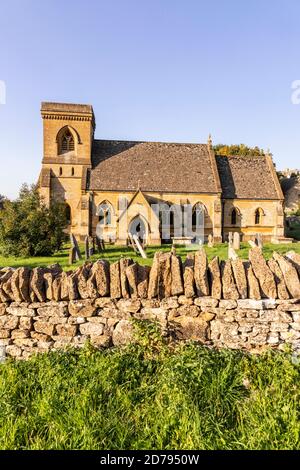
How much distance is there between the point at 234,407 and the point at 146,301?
191 cm

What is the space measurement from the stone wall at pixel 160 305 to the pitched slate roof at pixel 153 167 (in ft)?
89.3

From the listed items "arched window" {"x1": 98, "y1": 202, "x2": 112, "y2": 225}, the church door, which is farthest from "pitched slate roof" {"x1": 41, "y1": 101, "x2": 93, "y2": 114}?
the church door

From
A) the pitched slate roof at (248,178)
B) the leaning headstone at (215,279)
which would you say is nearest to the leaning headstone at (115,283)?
the leaning headstone at (215,279)

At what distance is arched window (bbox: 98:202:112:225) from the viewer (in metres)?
31.4

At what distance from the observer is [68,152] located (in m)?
33.9

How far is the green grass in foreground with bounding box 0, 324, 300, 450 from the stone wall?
0.96 feet

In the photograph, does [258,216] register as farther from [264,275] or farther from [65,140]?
[264,275]

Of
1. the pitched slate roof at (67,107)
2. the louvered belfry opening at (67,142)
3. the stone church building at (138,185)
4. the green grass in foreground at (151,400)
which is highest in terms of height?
the pitched slate roof at (67,107)

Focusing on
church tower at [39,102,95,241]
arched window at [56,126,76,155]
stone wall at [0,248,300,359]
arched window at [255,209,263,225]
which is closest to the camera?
stone wall at [0,248,300,359]

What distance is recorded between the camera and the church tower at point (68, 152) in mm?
33019

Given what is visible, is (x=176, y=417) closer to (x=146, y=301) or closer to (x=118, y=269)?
(x=146, y=301)

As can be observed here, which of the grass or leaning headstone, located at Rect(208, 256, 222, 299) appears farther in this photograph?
the grass

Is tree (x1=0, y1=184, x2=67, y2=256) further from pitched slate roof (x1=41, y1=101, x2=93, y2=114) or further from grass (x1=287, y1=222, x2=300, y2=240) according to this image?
grass (x1=287, y1=222, x2=300, y2=240)

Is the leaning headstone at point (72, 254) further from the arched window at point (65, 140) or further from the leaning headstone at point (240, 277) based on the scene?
the arched window at point (65, 140)
